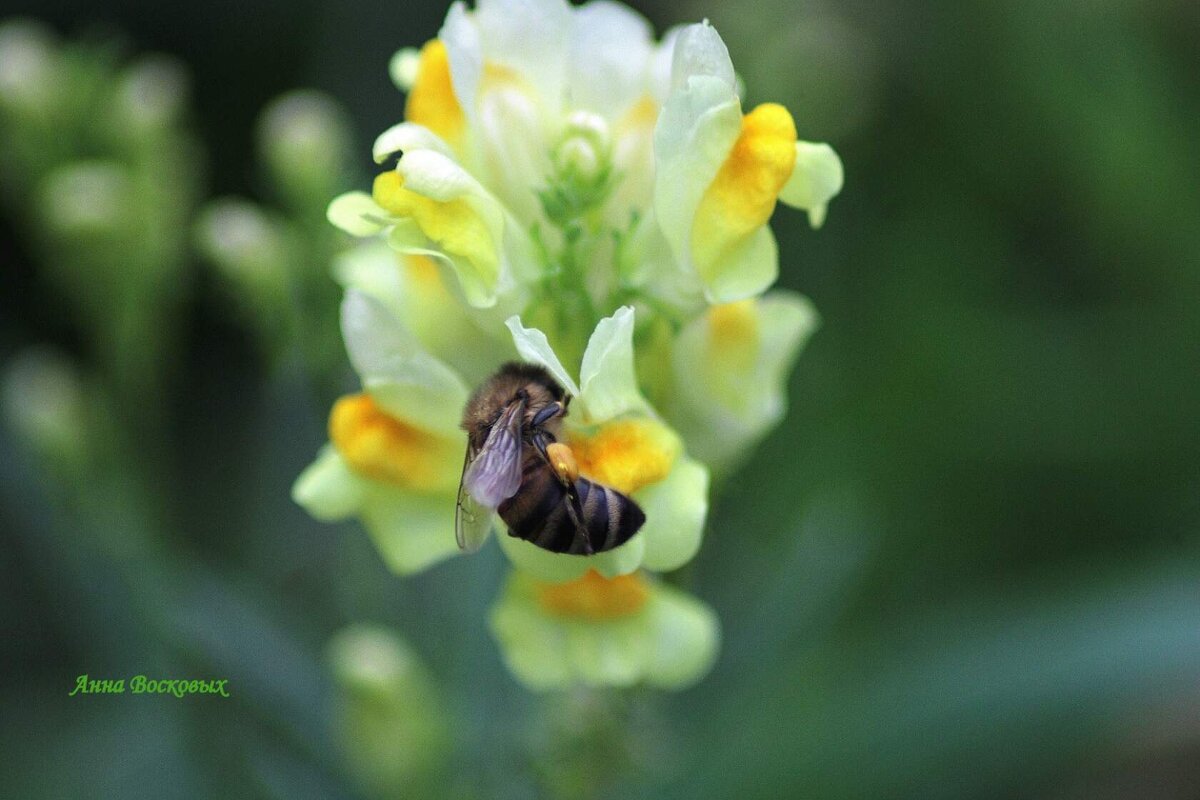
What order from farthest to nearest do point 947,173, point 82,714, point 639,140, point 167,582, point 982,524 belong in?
point 947,173 → point 982,524 → point 82,714 → point 167,582 → point 639,140

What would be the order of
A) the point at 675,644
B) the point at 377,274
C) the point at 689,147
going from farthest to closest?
the point at 377,274 → the point at 675,644 → the point at 689,147

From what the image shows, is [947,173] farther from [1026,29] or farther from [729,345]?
[729,345]

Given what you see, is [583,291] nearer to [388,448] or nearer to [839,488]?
[388,448]

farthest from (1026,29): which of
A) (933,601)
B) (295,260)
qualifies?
(295,260)

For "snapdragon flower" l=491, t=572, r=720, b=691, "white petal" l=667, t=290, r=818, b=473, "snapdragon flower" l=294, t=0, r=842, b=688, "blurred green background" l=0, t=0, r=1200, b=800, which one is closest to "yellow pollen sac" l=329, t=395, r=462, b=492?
"snapdragon flower" l=294, t=0, r=842, b=688

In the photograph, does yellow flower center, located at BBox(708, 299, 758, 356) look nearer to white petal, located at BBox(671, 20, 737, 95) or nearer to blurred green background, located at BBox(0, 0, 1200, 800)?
white petal, located at BBox(671, 20, 737, 95)

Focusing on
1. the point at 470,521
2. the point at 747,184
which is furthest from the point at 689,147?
the point at 470,521
